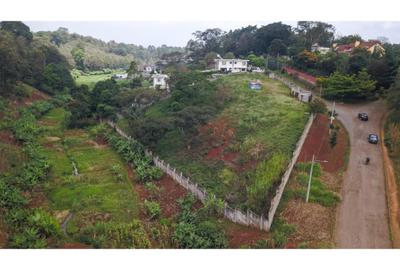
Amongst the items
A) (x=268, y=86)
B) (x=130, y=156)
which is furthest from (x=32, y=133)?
(x=268, y=86)

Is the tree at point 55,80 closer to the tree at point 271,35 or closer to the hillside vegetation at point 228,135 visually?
the hillside vegetation at point 228,135

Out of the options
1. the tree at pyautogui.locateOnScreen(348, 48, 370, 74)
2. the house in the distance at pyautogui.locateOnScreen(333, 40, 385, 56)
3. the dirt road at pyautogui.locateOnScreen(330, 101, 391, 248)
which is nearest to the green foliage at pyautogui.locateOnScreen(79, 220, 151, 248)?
the dirt road at pyautogui.locateOnScreen(330, 101, 391, 248)

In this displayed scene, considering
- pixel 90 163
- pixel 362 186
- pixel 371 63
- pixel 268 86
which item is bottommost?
pixel 90 163

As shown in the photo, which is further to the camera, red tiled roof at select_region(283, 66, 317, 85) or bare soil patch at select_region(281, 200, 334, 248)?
red tiled roof at select_region(283, 66, 317, 85)

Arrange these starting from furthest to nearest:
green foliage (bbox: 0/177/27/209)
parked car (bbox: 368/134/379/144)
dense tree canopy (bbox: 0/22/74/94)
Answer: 1. dense tree canopy (bbox: 0/22/74/94)
2. parked car (bbox: 368/134/379/144)
3. green foliage (bbox: 0/177/27/209)

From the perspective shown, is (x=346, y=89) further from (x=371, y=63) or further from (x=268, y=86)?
(x=268, y=86)

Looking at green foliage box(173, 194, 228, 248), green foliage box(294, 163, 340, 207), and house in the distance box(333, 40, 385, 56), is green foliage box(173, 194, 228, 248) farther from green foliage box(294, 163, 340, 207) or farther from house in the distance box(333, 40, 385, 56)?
house in the distance box(333, 40, 385, 56)
